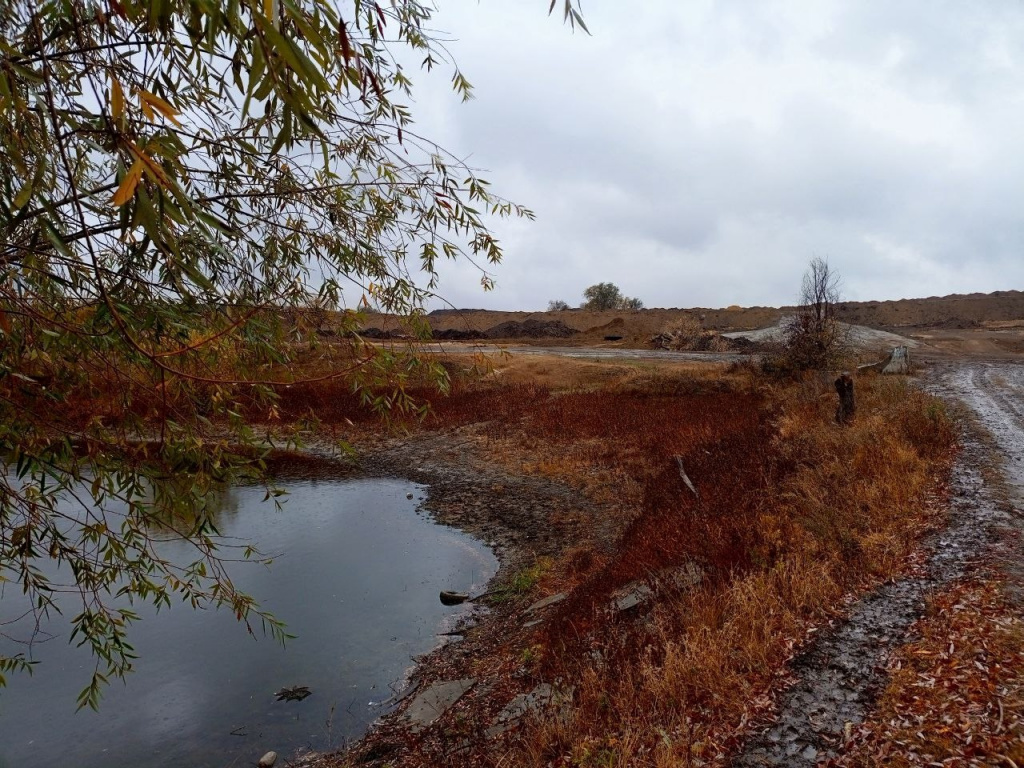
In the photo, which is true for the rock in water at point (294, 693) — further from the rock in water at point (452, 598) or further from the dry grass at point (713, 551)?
the rock in water at point (452, 598)

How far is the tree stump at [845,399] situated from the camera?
495 inches

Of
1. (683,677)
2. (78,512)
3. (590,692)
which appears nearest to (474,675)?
(590,692)

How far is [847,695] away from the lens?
408cm

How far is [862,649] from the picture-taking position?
15.0 ft

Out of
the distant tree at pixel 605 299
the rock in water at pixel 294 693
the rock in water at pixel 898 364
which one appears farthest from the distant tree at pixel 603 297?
the rock in water at pixel 294 693

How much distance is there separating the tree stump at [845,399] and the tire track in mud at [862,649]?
162 inches

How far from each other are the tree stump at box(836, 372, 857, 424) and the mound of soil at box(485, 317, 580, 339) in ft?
140

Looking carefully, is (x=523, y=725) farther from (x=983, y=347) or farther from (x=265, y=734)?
(x=983, y=347)

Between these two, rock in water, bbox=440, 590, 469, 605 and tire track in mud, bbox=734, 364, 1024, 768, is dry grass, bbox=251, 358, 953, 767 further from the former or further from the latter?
rock in water, bbox=440, 590, 469, 605

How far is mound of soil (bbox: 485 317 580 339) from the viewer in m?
56.9

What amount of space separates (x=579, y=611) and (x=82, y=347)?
5.59 meters

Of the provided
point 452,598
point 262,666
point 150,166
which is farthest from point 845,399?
point 150,166

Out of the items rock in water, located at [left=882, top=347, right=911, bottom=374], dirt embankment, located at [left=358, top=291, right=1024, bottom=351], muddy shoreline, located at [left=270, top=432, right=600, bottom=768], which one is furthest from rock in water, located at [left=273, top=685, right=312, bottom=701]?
dirt embankment, located at [left=358, top=291, right=1024, bottom=351]

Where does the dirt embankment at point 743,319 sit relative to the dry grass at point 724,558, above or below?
above
